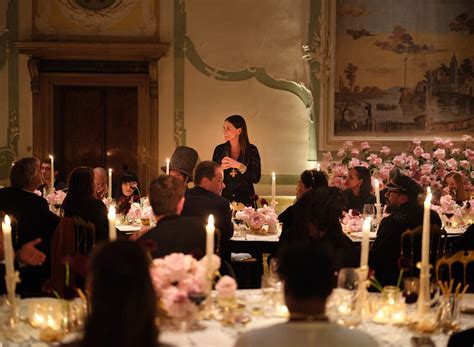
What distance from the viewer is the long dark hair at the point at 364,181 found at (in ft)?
24.1

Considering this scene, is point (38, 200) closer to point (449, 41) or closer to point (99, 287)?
point (99, 287)

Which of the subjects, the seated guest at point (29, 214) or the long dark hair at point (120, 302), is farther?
the seated guest at point (29, 214)

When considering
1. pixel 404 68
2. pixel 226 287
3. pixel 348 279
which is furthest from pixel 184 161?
pixel 404 68

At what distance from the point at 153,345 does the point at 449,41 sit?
29.1 ft

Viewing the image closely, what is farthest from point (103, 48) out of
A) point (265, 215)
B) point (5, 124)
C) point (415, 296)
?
point (415, 296)

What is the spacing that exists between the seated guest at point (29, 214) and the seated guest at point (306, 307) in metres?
3.36

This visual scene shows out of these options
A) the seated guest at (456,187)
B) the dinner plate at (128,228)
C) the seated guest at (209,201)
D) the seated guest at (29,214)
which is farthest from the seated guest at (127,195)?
the seated guest at (456,187)

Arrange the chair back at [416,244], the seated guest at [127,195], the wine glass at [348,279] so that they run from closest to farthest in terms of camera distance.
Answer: the wine glass at [348,279], the chair back at [416,244], the seated guest at [127,195]

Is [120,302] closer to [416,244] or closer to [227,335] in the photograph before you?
[227,335]

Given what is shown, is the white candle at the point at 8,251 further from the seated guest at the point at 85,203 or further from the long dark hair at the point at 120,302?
the seated guest at the point at 85,203

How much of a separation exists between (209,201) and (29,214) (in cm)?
127

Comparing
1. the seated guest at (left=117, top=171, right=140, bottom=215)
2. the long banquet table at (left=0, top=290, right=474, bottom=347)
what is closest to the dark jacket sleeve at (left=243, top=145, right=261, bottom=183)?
the seated guest at (left=117, top=171, right=140, bottom=215)

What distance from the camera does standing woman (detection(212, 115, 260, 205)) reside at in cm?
749

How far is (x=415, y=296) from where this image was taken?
10.6 ft
